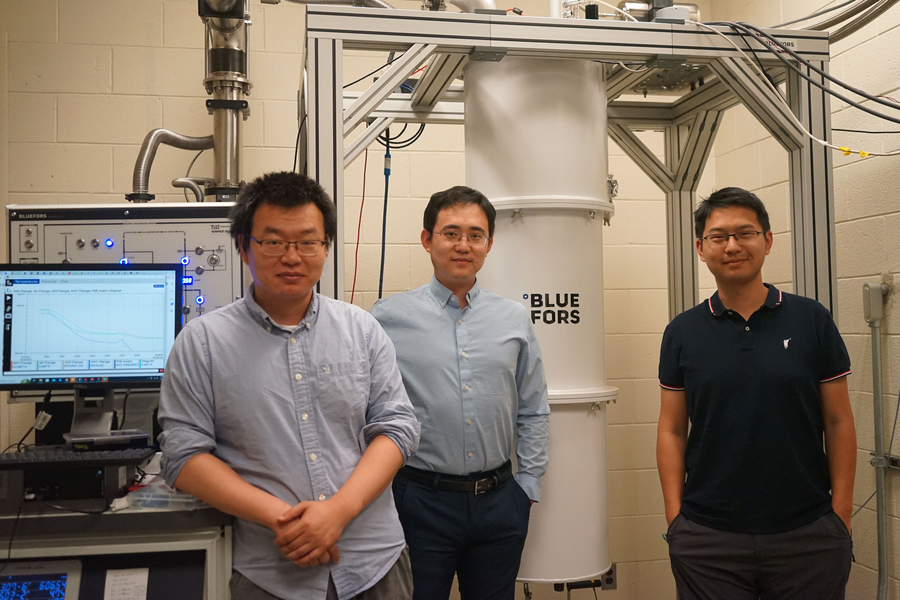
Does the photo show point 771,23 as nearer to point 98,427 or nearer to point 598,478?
point 598,478

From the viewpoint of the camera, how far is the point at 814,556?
1622mm

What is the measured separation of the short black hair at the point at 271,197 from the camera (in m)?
1.37

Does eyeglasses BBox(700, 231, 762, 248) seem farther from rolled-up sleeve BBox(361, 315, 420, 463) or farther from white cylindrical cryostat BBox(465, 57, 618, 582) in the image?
rolled-up sleeve BBox(361, 315, 420, 463)

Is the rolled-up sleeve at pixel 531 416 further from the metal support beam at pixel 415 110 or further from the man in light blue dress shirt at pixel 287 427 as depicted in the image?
the metal support beam at pixel 415 110

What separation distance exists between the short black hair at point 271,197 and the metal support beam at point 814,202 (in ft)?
5.02

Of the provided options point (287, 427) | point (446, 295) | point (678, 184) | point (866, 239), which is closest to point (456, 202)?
point (446, 295)

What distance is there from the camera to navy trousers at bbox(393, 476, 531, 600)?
1.73 m

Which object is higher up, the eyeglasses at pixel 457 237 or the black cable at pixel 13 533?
the eyeglasses at pixel 457 237

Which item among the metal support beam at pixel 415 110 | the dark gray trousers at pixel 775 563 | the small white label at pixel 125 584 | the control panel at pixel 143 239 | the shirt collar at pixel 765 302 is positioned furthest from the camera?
the metal support beam at pixel 415 110

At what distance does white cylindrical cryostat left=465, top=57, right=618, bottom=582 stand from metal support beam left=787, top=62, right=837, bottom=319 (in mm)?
646

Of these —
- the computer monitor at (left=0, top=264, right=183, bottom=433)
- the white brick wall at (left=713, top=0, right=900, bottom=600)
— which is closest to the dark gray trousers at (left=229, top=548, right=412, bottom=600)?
the computer monitor at (left=0, top=264, right=183, bottom=433)

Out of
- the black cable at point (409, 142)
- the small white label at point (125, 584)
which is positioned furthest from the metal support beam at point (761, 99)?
the small white label at point (125, 584)

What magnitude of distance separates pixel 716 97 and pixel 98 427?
2.30 metres

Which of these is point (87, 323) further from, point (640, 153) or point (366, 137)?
point (640, 153)
